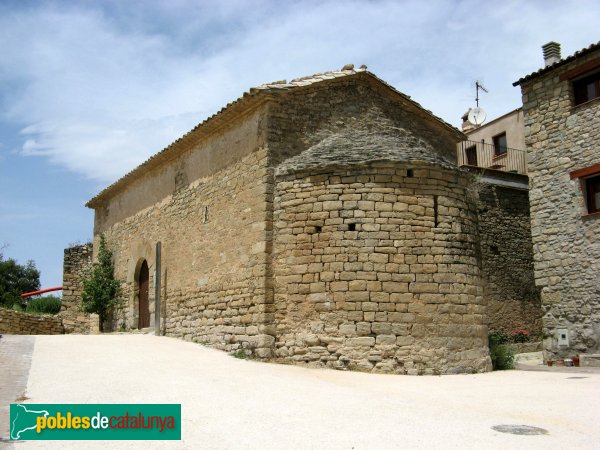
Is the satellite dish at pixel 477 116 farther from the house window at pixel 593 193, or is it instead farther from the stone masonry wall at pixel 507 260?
the house window at pixel 593 193

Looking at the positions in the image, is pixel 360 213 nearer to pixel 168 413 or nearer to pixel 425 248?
pixel 425 248

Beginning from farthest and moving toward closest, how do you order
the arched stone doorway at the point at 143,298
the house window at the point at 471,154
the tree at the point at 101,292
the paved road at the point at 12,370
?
the house window at the point at 471,154 < the tree at the point at 101,292 < the arched stone doorway at the point at 143,298 < the paved road at the point at 12,370

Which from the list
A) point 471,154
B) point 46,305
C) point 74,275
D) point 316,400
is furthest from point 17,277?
point 316,400

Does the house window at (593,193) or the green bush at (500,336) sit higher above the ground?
the house window at (593,193)

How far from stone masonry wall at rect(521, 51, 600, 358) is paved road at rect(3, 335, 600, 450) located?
2.90 metres

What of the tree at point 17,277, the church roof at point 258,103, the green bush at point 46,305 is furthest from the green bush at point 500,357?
the tree at point 17,277

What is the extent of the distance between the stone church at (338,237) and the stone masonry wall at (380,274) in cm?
2

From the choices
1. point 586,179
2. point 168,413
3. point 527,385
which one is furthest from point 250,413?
point 586,179

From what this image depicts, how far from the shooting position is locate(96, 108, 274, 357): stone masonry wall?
35.9 feet

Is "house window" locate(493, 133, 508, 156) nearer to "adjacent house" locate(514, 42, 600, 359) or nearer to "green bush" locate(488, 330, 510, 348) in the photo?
"green bush" locate(488, 330, 510, 348)

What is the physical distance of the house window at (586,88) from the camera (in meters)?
13.1

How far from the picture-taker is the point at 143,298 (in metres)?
16.7

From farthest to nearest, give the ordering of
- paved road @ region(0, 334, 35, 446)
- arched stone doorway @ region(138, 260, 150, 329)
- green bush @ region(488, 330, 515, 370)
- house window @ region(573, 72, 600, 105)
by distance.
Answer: arched stone doorway @ region(138, 260, 150, 329)
house window @ region(573, 72, 600, 105)
green bush @ region(488, 330, 515, 370)
paved road @ region(0, 334, 35, 446)

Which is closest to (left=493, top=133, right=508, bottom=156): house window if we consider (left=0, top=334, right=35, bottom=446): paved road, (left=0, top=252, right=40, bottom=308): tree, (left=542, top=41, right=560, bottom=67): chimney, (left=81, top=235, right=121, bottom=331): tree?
(left=542, top=41, right=560, bottom=67): chimney
